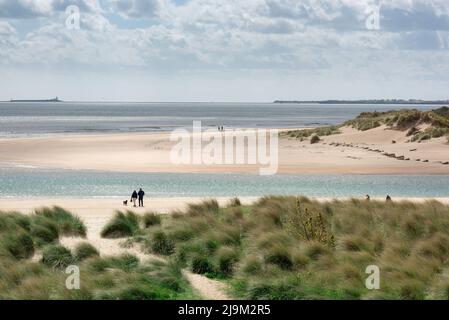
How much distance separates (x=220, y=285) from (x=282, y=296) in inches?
60.3

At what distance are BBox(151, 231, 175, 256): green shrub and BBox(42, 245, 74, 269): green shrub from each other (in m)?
1.86

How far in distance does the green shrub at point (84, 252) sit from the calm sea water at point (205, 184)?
14.9m

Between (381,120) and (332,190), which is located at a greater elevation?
(381,120)

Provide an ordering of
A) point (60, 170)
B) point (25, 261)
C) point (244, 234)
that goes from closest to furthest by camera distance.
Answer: point (25, 261) → point (244, 234) → point (60, 170)

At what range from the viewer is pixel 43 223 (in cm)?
1580

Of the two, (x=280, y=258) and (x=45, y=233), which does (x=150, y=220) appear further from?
(x=280, y=258)

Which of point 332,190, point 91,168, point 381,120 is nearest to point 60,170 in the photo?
point 91,168

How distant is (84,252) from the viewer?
44.3 feet

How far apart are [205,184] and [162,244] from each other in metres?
18.7

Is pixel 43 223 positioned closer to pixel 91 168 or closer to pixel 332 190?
pixel 332 190

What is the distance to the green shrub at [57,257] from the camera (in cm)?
1314

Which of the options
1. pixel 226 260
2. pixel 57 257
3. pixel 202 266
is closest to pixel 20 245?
pixel 57 257

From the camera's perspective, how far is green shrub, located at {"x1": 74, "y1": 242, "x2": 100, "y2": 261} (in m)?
13.4

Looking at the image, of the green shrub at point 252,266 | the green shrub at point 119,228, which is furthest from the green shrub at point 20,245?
the green shrub at point 252,266
